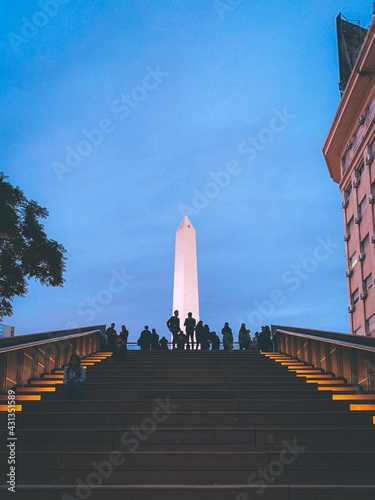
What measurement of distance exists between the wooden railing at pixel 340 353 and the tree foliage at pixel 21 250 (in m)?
8.33

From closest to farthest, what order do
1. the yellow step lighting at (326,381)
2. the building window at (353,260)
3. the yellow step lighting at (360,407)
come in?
the yellow step lighting at (360,407) < the yellow step lighting at (326,381) < the building window at (353,260)

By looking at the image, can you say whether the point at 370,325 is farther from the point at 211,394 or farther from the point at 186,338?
the point at 211,394

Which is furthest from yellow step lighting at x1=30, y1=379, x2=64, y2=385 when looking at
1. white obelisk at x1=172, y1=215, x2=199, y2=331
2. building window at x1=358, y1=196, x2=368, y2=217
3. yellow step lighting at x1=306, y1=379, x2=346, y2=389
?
building window at x1=358, y1=196, x2=368, y2=217

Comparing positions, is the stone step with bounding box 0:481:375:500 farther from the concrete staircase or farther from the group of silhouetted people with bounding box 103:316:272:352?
the group of silhouetted people with bounding box 103:316:272:352

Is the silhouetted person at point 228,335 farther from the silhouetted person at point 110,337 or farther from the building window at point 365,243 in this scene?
the building window at point 365,243

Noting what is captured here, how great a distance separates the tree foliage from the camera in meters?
21.2

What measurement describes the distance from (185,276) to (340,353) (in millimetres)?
24441

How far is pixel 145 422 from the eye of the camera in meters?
9.16

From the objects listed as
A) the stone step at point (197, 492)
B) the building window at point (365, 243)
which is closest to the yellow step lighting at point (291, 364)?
the stone step at point (197, 492)

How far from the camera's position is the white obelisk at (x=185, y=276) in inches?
1508

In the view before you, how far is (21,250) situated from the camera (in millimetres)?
21906

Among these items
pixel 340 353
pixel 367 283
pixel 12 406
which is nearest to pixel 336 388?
pixel 340 353

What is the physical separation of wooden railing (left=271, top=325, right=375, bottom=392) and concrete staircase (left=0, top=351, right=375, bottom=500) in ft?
1.95

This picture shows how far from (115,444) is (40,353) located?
6.74m
